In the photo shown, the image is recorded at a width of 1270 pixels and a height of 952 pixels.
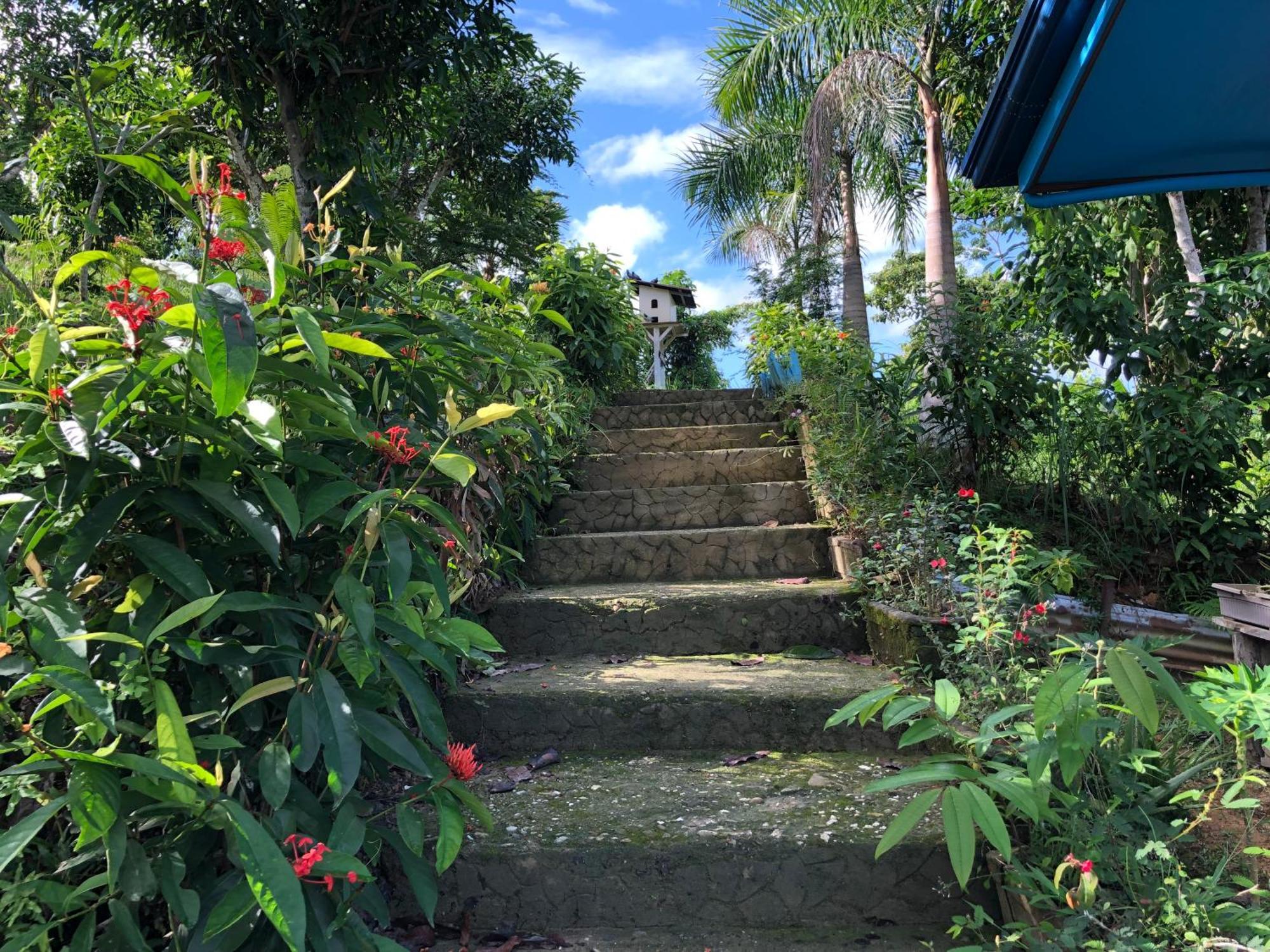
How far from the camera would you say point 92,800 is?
83 cm

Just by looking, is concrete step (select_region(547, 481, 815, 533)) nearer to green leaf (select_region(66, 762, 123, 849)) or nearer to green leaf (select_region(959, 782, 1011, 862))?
green leaf (select_region(959, 782, 1011, 862))

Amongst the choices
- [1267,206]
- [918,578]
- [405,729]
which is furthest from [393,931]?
[1267,206]

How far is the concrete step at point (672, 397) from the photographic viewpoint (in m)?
5.47

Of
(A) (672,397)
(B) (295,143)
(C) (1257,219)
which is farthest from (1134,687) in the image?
(A) (672,397)

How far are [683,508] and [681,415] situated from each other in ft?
4.63

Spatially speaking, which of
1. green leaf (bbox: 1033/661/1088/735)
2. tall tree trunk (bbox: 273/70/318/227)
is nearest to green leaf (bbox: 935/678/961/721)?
green leaf (bbox: 1033/661/1088/735)

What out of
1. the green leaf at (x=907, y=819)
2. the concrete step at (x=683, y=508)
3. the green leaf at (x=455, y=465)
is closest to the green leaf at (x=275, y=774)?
the green leaf at (x=455, y=465)

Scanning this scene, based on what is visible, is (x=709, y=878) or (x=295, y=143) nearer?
(x=709, y=878)

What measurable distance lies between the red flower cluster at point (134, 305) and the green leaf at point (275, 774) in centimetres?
55

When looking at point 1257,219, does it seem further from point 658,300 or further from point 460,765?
point 658,300

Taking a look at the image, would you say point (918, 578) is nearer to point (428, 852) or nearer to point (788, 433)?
point (428, 852)

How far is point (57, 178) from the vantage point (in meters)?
5.99

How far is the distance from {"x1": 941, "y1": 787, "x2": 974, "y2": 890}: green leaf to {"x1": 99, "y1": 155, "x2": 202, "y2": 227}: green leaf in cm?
133

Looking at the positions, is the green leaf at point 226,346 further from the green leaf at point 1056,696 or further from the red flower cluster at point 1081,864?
the red flower cluster at point 1081,864
